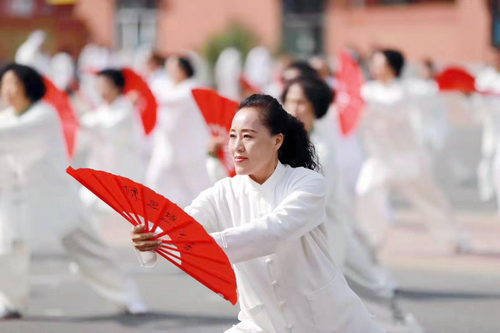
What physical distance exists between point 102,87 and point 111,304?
2.69 meters

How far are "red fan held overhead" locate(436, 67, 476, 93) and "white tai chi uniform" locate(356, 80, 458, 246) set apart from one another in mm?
961

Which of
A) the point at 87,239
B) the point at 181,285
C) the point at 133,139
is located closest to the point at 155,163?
the point at 133,139

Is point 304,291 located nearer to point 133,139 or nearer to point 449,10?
point 133,139

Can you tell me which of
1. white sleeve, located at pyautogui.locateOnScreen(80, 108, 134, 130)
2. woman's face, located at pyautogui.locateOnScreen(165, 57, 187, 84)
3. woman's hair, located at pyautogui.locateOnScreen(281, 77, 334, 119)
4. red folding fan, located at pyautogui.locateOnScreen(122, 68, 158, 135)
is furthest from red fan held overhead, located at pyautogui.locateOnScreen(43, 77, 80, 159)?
woman's hair, located at pyautogui.locateOnScreen(281, 77, 334, 119)

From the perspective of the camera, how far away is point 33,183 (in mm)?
6441

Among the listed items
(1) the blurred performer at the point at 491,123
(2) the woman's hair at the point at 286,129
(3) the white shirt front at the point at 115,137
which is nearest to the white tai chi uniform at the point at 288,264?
(2) the woman's hair at the point at 286,129

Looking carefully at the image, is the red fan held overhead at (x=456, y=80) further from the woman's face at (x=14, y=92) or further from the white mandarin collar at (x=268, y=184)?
the white mandarin collar at (x=268, y=184)

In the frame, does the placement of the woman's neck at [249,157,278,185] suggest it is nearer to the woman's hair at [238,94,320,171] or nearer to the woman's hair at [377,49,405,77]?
the woman's hair at [238,94,320,171]

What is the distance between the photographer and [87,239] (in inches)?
255

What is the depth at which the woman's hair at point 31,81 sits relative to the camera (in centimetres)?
646

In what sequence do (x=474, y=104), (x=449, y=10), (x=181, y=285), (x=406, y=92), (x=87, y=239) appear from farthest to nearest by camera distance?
(x=449, y=10), (x=474, y=104), (x=406, y=92), (x=181, y=285), (x=87, y=239)

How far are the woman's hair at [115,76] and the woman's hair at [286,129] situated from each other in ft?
16.1

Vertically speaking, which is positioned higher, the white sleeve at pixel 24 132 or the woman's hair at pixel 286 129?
the woman's hair at pixel 286 129

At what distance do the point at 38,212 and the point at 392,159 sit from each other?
3.11m
